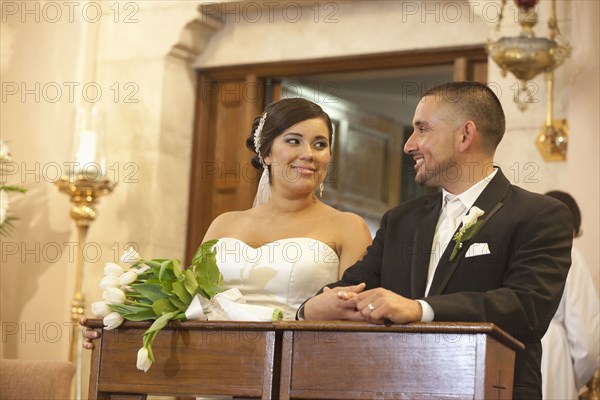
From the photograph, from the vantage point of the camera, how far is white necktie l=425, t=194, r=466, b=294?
3.49 metres

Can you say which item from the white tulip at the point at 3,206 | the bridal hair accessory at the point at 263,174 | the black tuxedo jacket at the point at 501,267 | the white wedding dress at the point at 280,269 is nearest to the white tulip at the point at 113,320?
the black tuxedo jacket at the point at 501,267

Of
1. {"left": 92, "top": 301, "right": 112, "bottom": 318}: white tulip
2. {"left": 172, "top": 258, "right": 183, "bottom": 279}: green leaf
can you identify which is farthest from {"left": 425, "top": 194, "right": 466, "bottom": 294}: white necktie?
{"left": 92, "top": 301, "right": 112, "bottom": 318}: white tulip

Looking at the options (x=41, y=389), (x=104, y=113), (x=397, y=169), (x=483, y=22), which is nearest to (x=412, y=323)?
(x=41, y=389)

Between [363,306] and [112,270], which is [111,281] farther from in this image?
[363,306]

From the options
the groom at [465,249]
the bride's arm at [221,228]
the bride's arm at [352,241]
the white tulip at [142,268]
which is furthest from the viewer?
the bride's arm at [221,228]

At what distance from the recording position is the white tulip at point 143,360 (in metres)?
3.14

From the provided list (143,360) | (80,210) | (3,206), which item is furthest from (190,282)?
(80,210)

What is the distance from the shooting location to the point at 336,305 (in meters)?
3.17

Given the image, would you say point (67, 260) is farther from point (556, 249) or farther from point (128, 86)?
point (556, 249)

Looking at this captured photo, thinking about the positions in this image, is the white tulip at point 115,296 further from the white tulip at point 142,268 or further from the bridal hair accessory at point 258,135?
the bridal hair accessory at point 258,135

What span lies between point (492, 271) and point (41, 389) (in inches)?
127

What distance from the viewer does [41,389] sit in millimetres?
5750

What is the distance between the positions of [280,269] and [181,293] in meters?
1.39

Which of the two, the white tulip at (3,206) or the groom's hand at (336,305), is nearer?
the groom's hand at (336,305)
